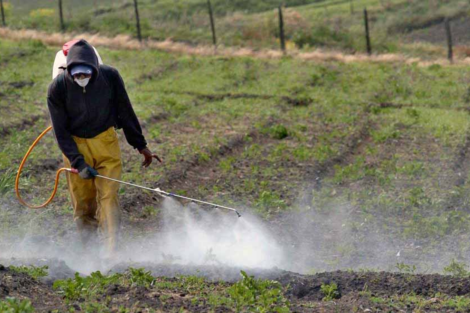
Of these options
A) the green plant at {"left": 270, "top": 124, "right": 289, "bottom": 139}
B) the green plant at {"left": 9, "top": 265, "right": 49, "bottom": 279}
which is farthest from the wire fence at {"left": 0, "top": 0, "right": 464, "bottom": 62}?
the green plant at {"left": 9, "top": 265, "right": 49, "bottom": 279}

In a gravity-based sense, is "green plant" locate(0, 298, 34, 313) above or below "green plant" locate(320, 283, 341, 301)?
above

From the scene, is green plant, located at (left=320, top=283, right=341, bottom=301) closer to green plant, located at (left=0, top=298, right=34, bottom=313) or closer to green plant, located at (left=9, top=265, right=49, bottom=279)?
green plant, located at (left=9, top=265, right=49, bottom=279)

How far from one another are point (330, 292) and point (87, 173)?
8.30ft

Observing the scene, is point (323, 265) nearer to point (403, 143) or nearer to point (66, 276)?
point (66, 276)

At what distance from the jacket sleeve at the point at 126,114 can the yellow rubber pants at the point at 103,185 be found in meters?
0.16

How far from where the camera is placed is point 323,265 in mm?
9672

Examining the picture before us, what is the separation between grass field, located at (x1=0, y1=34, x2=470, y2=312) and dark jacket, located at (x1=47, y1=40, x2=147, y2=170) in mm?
1894

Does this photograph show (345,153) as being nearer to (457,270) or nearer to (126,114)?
(457,270)

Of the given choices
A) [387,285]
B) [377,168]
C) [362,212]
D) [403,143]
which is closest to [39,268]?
[387,285]

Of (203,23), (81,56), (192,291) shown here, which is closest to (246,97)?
(81,56)

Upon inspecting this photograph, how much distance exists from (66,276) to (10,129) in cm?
765

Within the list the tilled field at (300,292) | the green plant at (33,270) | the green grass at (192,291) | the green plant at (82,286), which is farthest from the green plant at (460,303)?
the green plant at (33,270)

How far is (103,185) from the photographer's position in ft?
28.6

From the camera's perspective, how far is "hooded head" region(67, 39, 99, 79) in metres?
8.16
